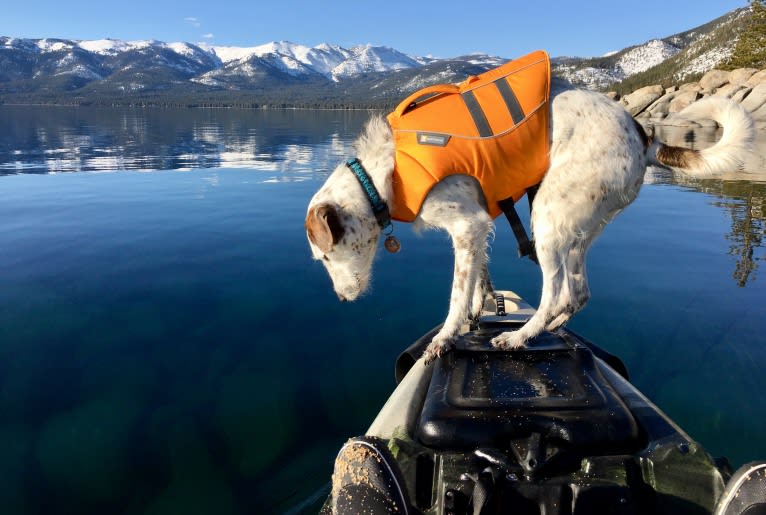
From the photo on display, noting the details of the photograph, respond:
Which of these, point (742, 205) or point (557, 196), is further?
point (742, 205)

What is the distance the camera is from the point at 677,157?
12.1ft

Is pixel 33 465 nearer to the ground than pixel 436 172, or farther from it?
nearer to the ground

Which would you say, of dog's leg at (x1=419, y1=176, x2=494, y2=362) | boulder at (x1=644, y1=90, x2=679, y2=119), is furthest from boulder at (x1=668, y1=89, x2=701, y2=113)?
dog's leg at (x1=419, y1=176, x2=494, y2=362)

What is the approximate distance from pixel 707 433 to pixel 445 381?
2.53 meters

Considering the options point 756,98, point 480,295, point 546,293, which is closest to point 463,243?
point 546,293

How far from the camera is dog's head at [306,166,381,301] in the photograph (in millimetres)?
3615

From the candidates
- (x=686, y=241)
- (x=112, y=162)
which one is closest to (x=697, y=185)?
(x=686, y=241)

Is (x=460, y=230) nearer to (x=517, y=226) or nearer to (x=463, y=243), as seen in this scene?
(x=463, y=243)

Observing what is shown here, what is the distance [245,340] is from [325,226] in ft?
8.13

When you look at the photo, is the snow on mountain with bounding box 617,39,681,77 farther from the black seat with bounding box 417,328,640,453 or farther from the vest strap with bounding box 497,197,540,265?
the black seat with bounding box 417,328,640,453

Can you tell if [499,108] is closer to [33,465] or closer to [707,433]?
[707,433]

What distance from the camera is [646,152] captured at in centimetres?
362

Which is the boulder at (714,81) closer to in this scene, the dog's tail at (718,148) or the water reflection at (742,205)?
the water reflection at (742,205)

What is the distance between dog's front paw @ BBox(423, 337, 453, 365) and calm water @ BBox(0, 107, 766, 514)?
3.52 ft
